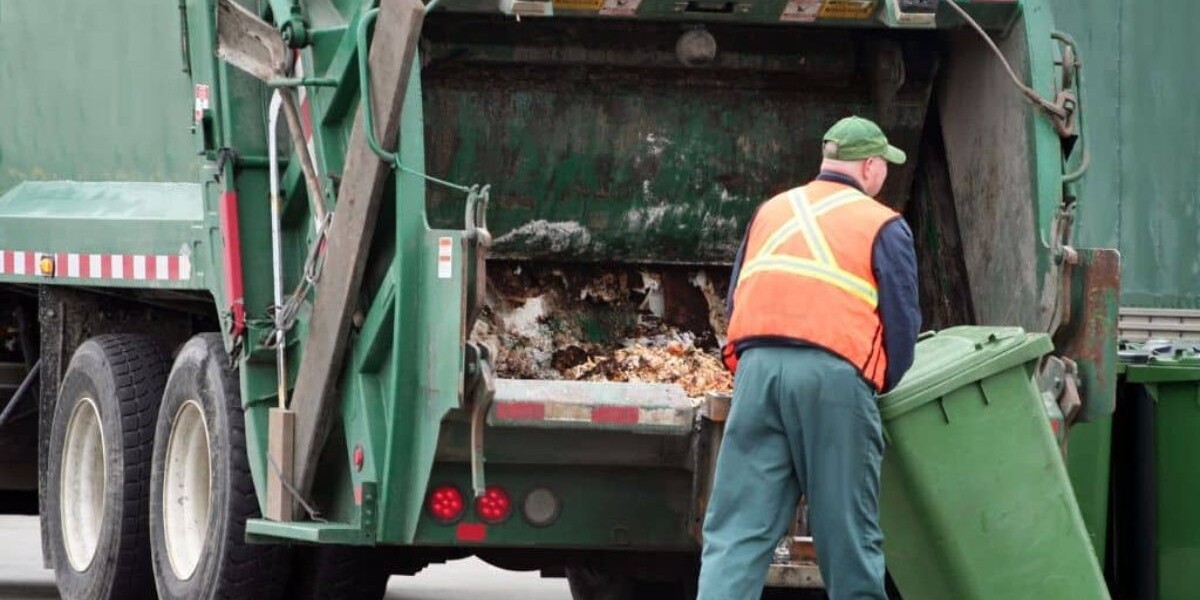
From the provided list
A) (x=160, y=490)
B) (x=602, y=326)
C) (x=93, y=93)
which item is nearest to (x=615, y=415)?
(x=602, y=326)

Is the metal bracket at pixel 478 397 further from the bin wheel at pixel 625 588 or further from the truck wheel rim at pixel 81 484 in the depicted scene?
the truck wheel rim at pixel 81 484

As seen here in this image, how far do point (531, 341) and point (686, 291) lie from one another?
600 mm

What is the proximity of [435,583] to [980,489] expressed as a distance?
213 inches

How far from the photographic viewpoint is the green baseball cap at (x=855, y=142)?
5.79 m

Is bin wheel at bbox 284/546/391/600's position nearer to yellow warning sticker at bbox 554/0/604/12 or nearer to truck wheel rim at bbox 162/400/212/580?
truck wheel rim at bbox 162/400/212/580

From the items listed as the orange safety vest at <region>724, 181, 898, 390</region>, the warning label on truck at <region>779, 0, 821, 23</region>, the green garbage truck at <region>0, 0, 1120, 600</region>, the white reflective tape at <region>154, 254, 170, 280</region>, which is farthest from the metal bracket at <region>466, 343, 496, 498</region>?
the white reflective tape at <region>154, 254, 170, 280</region>

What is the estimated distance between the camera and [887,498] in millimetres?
5750

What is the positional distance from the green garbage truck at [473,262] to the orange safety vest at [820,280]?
22 cm

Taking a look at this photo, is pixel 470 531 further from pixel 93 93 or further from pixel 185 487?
pixel 93 93

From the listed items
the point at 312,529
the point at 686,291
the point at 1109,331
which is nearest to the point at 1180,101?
the point at 686,291

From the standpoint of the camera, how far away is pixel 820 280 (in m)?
5.63

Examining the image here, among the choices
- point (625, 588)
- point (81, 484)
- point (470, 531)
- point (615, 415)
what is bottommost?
point (625, 588)

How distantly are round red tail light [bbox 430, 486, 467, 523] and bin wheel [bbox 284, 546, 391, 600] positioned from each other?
97 cm

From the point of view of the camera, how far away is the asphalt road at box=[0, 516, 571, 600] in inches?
398
